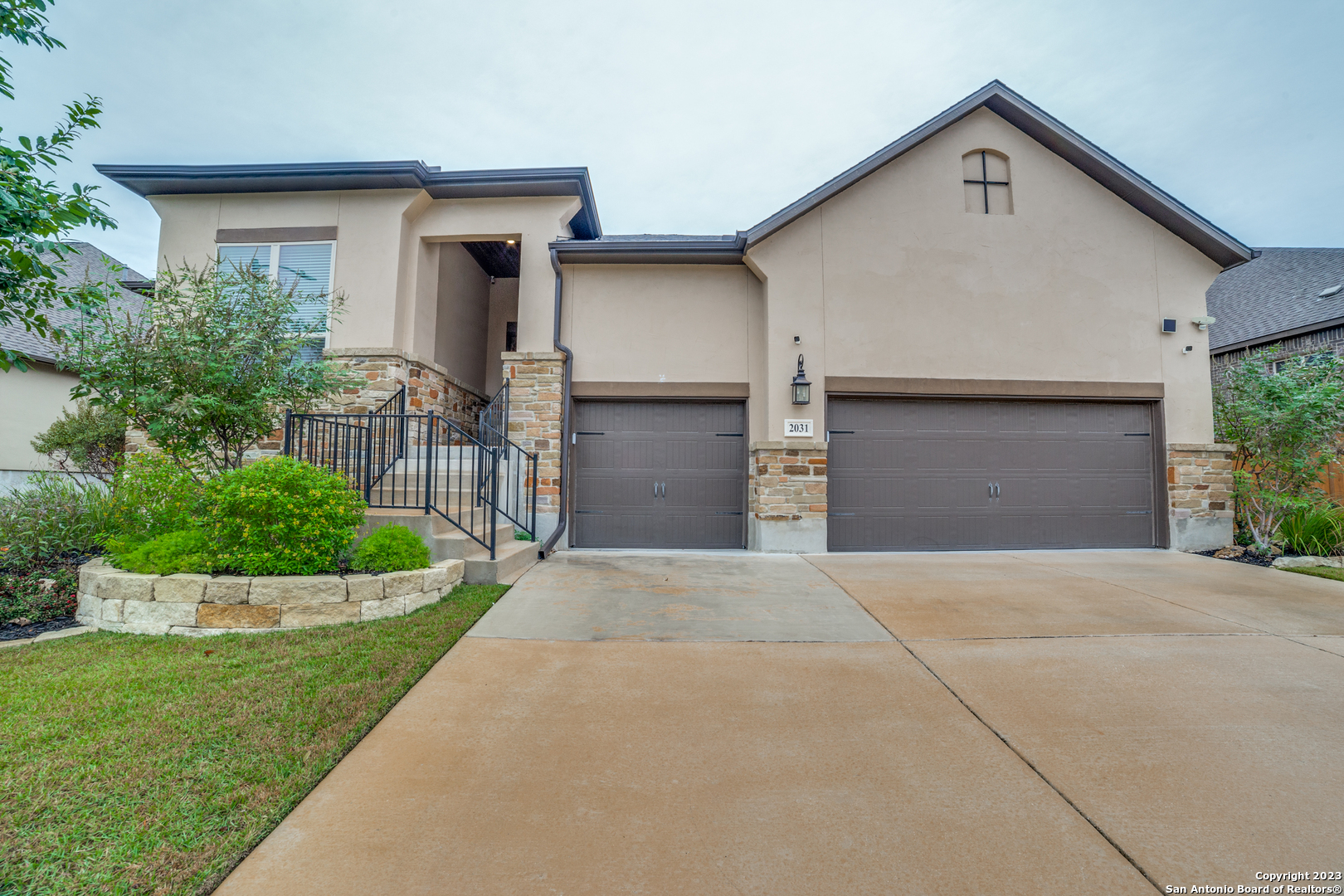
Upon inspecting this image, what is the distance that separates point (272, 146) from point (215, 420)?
99.4 ft

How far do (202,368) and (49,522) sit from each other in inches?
70.6

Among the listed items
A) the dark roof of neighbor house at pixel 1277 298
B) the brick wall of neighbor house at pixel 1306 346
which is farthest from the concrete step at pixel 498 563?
the dark roof of neighbor house at pixel 1277 298

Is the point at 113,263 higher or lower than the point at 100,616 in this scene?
higher

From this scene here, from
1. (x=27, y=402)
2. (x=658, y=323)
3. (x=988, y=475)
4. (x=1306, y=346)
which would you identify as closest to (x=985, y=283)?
(x=988, y=475)

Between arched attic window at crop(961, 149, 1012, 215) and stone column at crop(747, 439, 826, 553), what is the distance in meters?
4.17

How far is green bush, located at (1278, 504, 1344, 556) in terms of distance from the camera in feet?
20.4

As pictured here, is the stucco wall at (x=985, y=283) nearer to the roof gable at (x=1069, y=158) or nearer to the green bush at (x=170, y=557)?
the roof gable at (x=1069, y=158)

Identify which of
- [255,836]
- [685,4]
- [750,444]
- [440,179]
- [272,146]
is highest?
[272,146]

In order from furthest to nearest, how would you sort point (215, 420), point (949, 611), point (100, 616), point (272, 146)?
point (272, 146), point (215, 420), point (949, 611), point (100, 616)

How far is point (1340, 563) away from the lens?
5.99 m

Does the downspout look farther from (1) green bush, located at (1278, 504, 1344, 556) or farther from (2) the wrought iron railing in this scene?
(1) green bush, located at (1278, 504, 1344, 556)

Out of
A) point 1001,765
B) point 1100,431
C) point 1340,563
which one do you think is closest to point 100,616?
point 1001,765

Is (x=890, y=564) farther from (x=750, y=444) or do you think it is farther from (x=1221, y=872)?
(x=1221, y=872)

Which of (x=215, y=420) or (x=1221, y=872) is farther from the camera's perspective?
(x=215, y=420)
